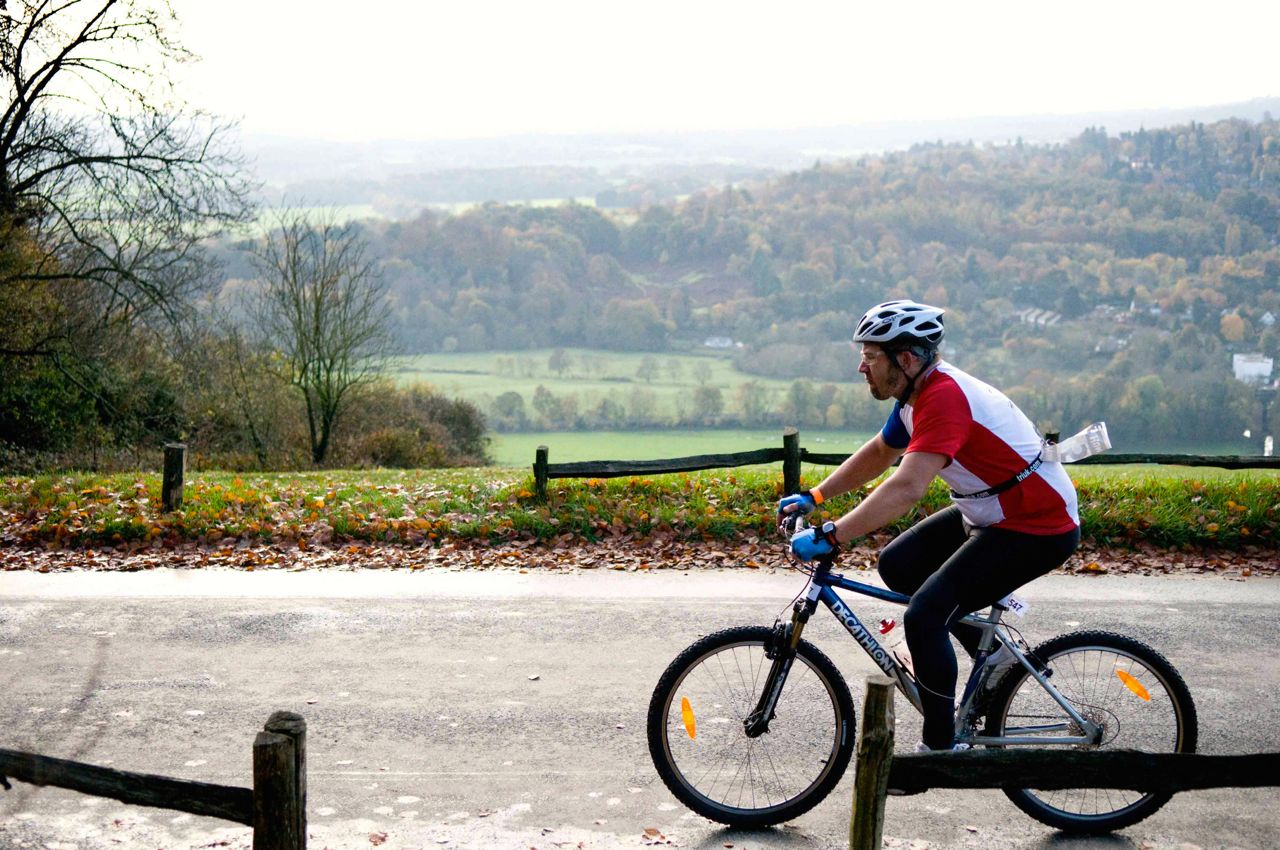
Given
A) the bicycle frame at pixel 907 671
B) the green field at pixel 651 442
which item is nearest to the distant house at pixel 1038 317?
the green field at pixel 651 442

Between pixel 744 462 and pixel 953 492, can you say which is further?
pixel 744 462

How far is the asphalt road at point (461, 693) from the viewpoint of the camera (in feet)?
18.6

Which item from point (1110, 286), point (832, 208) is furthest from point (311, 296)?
point (832, 208)

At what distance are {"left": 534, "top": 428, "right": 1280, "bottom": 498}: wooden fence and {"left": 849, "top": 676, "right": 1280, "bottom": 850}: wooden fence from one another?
26.2ft

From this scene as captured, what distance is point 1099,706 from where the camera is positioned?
17.9ft

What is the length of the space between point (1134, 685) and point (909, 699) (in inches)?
39.6

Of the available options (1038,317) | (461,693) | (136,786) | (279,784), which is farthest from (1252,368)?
(136,786)

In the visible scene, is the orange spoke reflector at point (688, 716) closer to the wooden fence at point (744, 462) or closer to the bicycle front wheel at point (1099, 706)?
the bicycle front wheel at point (1099, 706)

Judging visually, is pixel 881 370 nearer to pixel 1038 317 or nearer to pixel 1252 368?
pixel 1252 368

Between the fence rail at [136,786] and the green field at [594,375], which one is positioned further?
the green field at [594,375]

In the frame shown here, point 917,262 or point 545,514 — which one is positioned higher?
point 917,262

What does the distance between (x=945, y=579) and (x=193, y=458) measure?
2822 cm

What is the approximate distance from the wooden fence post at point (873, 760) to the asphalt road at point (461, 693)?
4.21 ft

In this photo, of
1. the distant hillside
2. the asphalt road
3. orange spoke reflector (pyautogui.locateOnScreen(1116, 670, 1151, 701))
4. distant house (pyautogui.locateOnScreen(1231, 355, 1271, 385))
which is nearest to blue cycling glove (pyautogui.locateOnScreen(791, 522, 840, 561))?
the asphalt road
